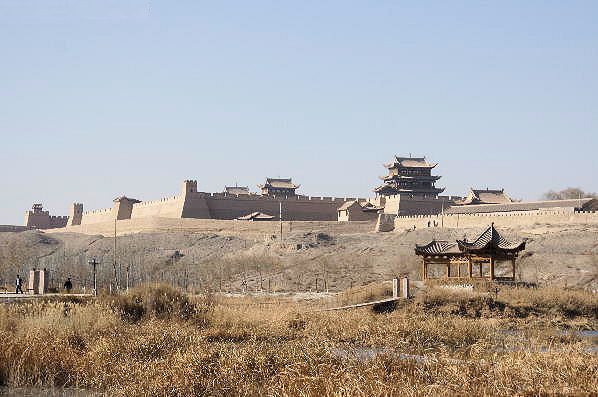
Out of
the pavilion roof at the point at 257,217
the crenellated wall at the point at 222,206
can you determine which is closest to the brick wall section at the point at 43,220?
the crenellated wall at the point at 222,206

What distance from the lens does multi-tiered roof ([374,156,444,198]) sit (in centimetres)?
6481

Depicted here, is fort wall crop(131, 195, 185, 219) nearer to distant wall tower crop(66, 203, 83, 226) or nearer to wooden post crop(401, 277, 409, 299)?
distant wall tower crop(66, 203, 83, 226)

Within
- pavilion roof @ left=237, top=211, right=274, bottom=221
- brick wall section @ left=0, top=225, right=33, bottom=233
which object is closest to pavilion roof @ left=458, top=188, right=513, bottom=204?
pavilion roof @ left=237, top=211, right=274, bottom=221

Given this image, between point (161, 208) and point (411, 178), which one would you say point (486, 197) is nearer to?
point (411, 178)

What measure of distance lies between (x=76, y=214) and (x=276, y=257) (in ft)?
98.4

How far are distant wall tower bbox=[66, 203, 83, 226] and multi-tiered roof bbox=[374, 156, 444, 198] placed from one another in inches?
958

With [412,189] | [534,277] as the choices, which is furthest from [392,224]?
[534,277]

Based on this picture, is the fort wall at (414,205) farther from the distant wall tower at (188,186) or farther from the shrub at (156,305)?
the shrub at (156,305)

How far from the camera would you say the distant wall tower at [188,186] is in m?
59.7

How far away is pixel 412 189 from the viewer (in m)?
64.7

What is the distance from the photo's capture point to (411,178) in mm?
64938

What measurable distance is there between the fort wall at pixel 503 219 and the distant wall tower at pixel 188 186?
1445 cm

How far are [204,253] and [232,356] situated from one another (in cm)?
3978

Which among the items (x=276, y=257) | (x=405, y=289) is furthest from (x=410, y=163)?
(x=405, y=289)
